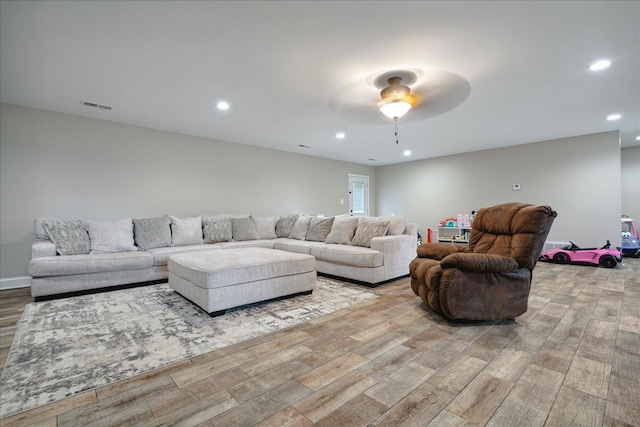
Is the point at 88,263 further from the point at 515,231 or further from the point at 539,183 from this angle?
the point at 539,183

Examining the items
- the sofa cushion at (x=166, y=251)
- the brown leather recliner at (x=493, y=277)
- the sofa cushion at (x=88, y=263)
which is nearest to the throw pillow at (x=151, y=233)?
the sofa cushion at (x=166, y=251)

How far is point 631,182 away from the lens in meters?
6.45

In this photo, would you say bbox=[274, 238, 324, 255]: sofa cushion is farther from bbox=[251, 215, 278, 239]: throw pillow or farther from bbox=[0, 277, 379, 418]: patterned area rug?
bbox=[0, 277, 379, 418]: patterned area rug

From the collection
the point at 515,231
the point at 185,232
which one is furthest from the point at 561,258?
the point at 185,232

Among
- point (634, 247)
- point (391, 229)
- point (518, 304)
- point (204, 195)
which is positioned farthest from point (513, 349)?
point (634, 247)

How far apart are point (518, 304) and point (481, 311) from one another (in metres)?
0.35

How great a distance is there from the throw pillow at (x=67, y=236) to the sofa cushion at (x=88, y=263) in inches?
7.4

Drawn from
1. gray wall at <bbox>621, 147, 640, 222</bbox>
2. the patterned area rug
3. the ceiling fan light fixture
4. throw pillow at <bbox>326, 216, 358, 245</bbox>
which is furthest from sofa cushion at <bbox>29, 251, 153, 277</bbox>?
gray wall at <bbox>621, 147, 640, 222</bbox>

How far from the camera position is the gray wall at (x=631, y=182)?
6.37 m

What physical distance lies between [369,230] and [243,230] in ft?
7.77

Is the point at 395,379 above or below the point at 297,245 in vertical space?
below

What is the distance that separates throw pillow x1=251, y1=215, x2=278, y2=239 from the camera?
17.8ft

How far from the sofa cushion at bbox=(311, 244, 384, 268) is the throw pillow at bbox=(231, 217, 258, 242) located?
1449 millimetres

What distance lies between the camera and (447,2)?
1.98 m
